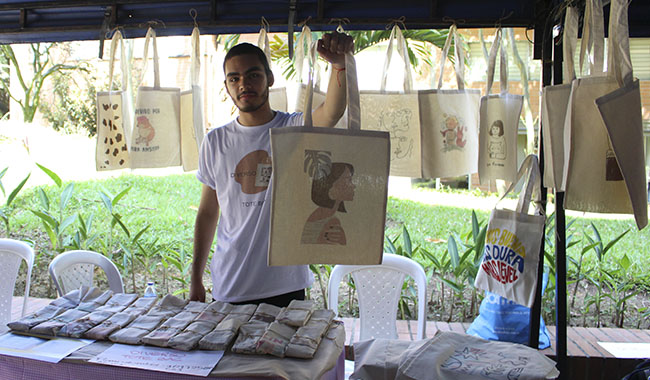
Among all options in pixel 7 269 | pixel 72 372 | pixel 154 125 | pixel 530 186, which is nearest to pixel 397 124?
pixel 530 186

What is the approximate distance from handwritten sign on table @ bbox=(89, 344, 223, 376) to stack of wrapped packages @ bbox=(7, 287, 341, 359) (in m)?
0.02

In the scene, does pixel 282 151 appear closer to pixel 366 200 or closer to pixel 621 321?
pixel 366 200

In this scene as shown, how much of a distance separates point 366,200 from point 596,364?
7.85ft

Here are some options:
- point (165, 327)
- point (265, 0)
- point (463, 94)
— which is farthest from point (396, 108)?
point (165, 327)

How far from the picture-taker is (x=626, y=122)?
161cm

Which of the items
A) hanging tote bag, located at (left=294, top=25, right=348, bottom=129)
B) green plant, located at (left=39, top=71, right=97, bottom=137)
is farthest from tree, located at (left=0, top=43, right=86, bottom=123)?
hanging tote bag, located at (left=294, top=25, right=348, bottom=129)

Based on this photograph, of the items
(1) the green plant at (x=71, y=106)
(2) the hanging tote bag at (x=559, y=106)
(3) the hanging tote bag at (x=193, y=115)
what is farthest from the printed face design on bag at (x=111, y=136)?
(1) the green plant at (x=71, y=106)

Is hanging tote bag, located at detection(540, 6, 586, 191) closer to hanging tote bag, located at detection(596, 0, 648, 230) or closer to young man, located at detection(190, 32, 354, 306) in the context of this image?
hanging tote bag, located at detection(596, 0, 648, 230)

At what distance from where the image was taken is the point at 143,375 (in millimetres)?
1413

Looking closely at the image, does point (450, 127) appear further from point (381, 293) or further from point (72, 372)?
point (72, 372)

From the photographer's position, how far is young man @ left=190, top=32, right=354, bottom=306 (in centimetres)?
207

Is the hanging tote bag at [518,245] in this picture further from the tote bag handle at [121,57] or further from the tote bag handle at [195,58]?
the tote bag handle at [121,57]

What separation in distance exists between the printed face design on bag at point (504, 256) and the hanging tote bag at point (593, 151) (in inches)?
20.4

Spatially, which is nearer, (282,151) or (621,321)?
(282,151)
